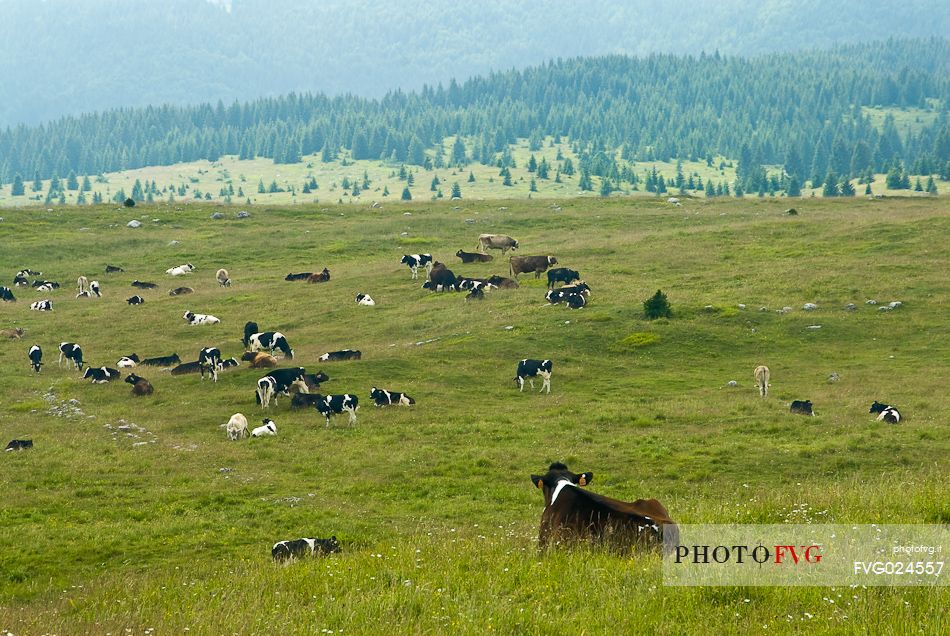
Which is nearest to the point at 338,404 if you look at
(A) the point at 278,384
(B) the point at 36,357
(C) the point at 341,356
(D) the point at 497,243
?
(A) the point at 278,384

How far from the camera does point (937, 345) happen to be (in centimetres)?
3959

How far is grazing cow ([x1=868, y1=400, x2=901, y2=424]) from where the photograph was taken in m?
28.7

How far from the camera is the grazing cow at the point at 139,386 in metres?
35.9

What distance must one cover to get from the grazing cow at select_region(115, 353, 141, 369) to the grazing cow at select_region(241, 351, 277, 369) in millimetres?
5052

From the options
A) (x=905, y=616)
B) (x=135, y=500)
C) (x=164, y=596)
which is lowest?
(x=135, y=500)

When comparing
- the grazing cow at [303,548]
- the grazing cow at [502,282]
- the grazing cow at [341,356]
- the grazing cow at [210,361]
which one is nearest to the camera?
the grazing cow at [303,548]

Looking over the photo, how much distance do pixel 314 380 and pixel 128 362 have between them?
10527 mm

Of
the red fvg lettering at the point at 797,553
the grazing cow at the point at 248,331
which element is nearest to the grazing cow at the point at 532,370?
the grazing cow at the point at 248,331

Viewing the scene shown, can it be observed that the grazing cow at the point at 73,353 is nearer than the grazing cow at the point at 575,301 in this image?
Yes

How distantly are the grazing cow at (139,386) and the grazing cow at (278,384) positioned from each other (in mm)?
4472

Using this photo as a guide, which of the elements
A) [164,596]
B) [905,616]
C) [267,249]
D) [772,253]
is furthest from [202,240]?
[905,616]

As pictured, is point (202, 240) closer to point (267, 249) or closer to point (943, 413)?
point (267, 249)

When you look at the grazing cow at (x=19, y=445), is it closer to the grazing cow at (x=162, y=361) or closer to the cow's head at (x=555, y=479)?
the grazing cow at (x=162, y=361)

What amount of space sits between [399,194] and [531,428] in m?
168
